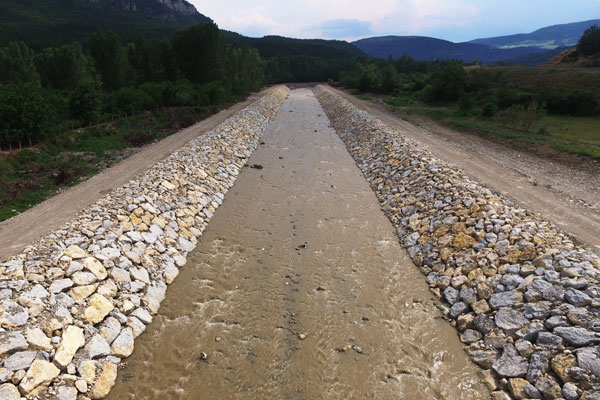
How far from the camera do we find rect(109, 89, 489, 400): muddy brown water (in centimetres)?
711

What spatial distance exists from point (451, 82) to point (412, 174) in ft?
139

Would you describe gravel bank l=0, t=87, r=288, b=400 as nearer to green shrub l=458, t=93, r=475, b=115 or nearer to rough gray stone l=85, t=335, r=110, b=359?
rough gray stone l=85, t=335, r=110, b=359

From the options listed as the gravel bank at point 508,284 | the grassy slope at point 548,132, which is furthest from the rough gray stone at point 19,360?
the grassy slope at point 548,132

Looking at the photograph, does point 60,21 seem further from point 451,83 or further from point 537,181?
point 537,181

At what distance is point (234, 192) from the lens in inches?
721

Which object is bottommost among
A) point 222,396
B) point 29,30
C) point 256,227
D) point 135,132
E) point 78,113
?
point 222,396

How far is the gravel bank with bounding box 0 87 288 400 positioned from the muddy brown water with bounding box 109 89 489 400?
0.53 m

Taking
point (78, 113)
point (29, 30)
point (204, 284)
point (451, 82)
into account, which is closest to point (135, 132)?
point (78, 113)

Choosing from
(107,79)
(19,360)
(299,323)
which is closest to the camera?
(19,360)

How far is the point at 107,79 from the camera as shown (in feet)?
152

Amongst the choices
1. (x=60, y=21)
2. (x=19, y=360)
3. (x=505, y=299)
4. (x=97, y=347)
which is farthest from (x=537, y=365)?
(x=60, y=21)

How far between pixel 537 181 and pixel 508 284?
9803mm

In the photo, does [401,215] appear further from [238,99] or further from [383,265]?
[238,99]

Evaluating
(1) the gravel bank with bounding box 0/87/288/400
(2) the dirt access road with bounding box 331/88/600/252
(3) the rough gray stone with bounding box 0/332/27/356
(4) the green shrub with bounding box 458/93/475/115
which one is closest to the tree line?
(1) the gravel bank with bounding box 0/87/288/400
